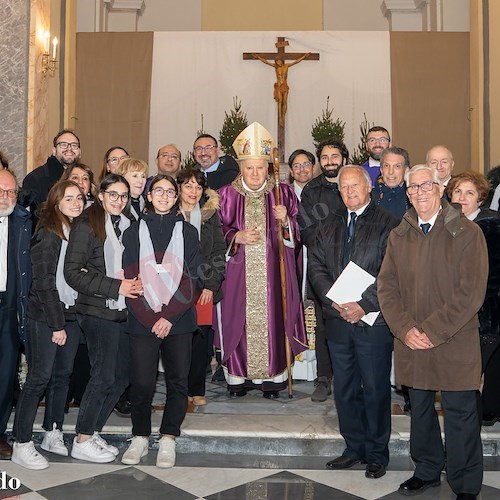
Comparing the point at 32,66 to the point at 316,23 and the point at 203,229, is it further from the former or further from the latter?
the point at 316,23

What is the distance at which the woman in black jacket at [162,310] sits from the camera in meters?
3.45

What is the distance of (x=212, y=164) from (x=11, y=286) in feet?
6.82

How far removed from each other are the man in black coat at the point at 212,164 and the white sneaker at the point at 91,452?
2263 mm

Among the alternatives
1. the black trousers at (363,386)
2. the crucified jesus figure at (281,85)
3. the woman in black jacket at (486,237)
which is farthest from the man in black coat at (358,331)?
the crucified jesus figure at (281,85)

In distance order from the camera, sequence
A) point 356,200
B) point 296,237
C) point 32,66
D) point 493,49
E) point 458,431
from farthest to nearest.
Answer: point 493,49 → point 32,66 → point 296,237 → point 356,200 → point 458,431

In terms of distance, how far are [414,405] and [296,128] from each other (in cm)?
675

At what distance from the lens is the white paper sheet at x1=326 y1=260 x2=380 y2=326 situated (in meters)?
3.34

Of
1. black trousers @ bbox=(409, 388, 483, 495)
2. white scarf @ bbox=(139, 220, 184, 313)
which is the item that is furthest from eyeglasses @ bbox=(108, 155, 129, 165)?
black trousers @ bbox=(409, 388, 483, 495)

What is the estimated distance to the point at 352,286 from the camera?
3.35 m

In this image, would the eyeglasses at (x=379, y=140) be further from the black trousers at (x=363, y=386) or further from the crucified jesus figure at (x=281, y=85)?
the crucified jesus figure at (x=281, y=85)

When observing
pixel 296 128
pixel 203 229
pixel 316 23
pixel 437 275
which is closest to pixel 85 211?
pixel 203 229

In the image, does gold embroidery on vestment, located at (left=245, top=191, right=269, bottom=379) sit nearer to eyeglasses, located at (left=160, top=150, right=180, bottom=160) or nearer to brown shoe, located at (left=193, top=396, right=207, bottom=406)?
brown shoe, located at (left=193, top=396, right=207, bottom=406)

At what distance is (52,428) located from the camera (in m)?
3.72

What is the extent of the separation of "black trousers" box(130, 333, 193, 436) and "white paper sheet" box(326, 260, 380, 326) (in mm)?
763
